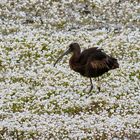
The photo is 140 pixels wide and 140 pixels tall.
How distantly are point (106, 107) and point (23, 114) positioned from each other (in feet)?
11.3

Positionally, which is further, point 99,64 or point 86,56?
point 86,56

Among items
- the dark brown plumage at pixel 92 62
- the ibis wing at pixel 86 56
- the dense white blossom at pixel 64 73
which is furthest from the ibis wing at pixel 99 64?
the dense white blossom at pixel 64 73

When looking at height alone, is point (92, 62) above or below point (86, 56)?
below

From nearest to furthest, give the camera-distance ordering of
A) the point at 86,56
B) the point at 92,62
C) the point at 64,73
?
1. the point at 92,62
2. the point at 86,56
3. the point at 64,73

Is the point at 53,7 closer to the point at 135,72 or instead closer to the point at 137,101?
the point at 135,72

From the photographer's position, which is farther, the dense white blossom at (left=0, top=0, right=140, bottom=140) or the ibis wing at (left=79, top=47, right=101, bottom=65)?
the ibis wing at (left=79, top=47, right=101, bottom=65)

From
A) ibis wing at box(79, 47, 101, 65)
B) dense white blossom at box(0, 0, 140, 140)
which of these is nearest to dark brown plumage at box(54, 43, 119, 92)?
ibis wing at box(79, 47, 101, 65)

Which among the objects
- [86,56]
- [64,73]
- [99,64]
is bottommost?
[64,73]

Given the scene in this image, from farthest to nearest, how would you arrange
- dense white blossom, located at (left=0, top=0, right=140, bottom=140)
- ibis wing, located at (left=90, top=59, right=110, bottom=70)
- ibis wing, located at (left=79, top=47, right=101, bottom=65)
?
1. ibis wing, located at (left=79, top=47, right=101, bottom=65)
2. ibis wing, located at (left=90, top=59, right=110, bottom=70)
3. dense white blossom, located at (left=0, top=0, right=140, bottom=140)

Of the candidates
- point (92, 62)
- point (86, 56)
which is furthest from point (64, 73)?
point (92, 62)

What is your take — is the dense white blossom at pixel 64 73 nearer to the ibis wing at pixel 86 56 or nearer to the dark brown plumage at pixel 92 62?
the dark brown plumage at pixel 92 62

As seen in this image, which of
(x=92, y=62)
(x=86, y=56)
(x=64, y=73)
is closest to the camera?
(x=92, y=62)

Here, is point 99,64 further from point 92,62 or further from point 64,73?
point 64,73

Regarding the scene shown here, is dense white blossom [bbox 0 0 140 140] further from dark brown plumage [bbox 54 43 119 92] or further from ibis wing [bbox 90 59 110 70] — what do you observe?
ibis wing [bbox 90 59 110 70]
